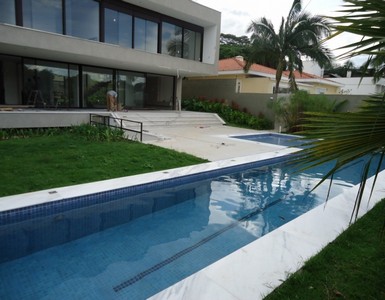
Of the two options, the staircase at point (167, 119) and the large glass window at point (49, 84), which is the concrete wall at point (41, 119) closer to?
the staircase at point (167, 119)

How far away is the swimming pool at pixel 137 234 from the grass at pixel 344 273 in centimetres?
143

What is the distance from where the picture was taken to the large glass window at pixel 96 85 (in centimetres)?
1684

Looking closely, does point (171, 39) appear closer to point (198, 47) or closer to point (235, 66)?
point (198, 47)

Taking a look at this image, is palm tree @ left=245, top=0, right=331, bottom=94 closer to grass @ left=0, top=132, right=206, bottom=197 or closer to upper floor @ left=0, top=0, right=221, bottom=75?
upper floor @ left=0, top=0, right=221, bottom=75

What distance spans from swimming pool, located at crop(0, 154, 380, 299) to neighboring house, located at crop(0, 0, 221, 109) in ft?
32.3

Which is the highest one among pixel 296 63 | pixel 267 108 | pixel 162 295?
pixel 296 63

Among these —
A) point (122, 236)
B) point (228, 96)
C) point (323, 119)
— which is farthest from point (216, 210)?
point (228, 96)

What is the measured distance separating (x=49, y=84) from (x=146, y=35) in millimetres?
6217

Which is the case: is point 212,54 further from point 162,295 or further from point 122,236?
point 162,295

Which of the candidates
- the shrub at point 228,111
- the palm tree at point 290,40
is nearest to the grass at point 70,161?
the shrub at point 228,111

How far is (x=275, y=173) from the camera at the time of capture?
8984mm

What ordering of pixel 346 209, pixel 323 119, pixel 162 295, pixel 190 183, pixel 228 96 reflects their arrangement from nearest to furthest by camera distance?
pixel 323 119 → pixel 162 295 → pixel 346 209 → pixel 190 183 → pixel 228 96

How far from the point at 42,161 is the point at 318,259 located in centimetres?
671

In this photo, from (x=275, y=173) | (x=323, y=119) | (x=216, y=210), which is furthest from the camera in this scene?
(x=275, y=173)
